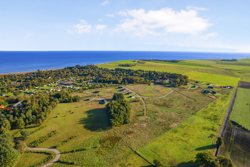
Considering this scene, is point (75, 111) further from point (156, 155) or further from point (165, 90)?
point (165, 90)

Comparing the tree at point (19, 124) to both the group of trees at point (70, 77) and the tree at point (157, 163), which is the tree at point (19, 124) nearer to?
the tree at point (157, 163)

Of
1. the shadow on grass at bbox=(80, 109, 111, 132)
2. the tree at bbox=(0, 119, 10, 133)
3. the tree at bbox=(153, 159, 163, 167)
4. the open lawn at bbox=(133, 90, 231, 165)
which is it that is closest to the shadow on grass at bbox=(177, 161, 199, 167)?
the open lawn at bbox=(133, 90, 231, 165)

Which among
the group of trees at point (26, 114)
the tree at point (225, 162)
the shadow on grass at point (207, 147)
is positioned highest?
the group of trees at point (26, 114)

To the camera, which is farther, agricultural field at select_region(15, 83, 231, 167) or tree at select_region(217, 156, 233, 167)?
agricultural field at select_region(15, 83, 231, 167)

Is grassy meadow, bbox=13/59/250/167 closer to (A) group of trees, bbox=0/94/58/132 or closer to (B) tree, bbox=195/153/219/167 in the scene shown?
(A) group of trees, bbox=0/94/58/132

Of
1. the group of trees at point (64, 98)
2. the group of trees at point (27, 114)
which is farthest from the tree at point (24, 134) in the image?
the group of trees at point (64, 98)

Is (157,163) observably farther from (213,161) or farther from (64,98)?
(64,98)

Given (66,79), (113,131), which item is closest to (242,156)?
(113,131)

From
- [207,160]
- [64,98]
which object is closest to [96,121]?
[64,98]
